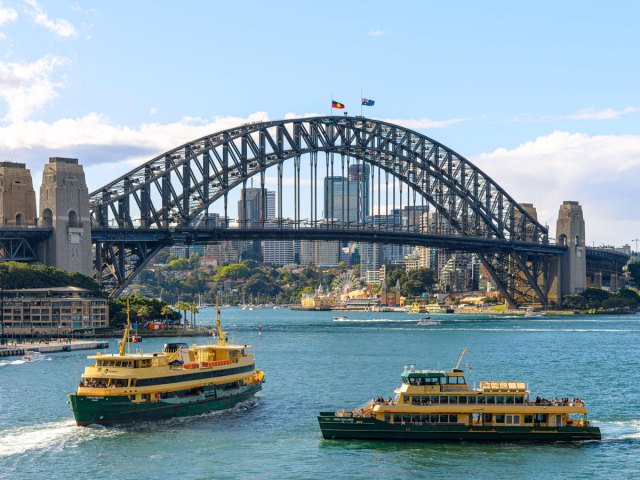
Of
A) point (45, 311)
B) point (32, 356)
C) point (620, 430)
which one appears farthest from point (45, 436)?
point (45, 311)

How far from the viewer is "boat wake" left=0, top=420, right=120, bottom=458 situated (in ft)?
189

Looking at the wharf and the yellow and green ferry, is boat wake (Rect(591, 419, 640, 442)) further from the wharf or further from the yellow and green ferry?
the wharf

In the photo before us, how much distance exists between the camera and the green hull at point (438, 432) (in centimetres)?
5778

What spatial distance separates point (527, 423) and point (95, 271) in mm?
95034

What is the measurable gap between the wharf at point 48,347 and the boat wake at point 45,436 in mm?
42839

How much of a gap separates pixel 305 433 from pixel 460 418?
8187 mm

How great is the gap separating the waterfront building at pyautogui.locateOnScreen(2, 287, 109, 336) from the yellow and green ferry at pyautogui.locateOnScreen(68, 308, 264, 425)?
57.2 m

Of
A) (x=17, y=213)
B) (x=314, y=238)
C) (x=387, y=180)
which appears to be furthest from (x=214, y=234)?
(x=387, y=180)

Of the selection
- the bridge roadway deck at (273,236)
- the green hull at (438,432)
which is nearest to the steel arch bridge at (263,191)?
the bridge roadway deck at (273,236)

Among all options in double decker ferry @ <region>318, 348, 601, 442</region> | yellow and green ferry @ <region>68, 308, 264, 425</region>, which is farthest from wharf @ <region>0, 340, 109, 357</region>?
double decker ferry @ <region>318, 348, 601, 442</region>

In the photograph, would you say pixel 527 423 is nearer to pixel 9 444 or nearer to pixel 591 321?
pixel 9 444

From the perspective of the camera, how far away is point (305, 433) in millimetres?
60625

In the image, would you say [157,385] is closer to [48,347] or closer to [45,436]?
[45,436]

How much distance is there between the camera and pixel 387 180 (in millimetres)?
186625
